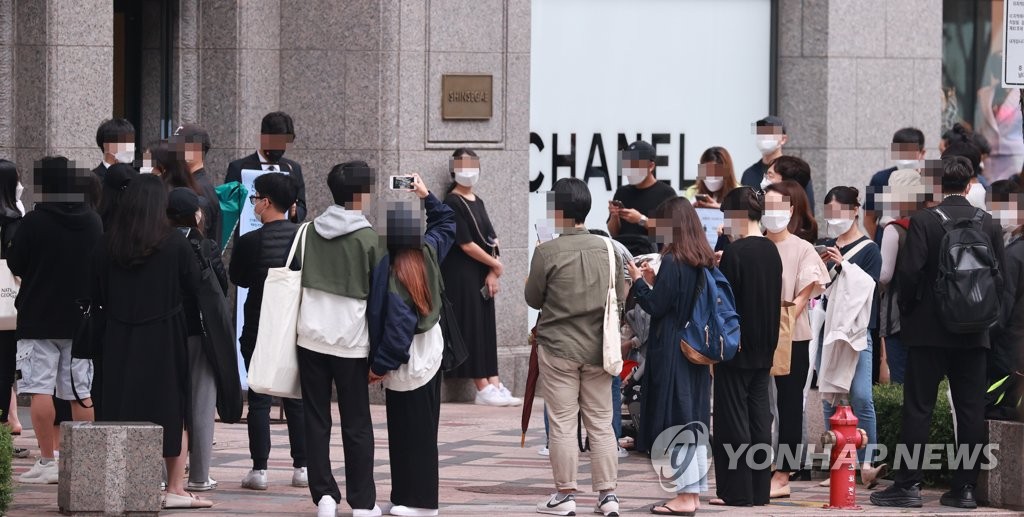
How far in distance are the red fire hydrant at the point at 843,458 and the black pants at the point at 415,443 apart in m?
2.29

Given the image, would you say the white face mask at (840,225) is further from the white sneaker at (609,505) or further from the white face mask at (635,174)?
the white sneaker at (609,505)

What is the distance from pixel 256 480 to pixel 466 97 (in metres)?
5.35

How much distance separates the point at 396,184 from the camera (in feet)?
31.9

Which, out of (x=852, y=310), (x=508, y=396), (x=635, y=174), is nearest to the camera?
(x=852, y=310)

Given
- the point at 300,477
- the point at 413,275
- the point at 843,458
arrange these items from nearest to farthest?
1. the point at 413,275
2. the point at 843,458
3. the point at 300,477

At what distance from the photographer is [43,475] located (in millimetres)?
10414

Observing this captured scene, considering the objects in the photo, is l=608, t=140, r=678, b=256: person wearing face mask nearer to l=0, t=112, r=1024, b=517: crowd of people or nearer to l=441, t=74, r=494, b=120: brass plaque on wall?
l=0, t=112, r=1024, b=517: crowd of people

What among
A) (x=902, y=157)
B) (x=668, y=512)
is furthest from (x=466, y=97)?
(x=668, y=512)

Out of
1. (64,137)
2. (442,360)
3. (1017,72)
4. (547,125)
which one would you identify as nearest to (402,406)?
(442,360)

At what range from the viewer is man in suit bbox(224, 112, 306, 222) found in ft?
41.0

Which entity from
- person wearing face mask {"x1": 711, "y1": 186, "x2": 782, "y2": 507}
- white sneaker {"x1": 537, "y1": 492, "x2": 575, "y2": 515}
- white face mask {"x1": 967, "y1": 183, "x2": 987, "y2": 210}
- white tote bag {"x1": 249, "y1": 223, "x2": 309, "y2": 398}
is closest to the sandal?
white tote bag {"x1": 249, "y1": 223, "x2": 309, "y2": 398}

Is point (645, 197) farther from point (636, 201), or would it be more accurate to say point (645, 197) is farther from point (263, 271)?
point (263, 271)

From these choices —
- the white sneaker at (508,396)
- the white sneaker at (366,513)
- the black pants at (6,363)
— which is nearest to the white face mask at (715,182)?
the white sneaker at (508,396)

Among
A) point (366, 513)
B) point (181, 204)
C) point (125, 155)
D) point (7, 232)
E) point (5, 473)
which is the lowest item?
point (366, 513)
